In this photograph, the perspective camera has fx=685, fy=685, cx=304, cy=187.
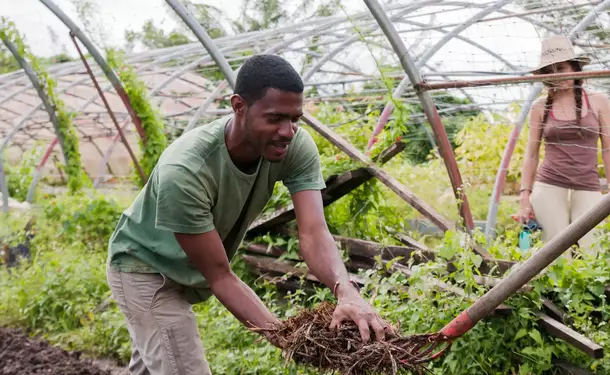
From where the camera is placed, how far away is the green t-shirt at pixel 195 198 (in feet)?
8.54

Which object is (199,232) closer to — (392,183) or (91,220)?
(392,183)

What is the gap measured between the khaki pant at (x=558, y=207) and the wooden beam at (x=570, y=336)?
3.45 ft

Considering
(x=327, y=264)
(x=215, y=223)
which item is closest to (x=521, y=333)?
(x=327, y=264)

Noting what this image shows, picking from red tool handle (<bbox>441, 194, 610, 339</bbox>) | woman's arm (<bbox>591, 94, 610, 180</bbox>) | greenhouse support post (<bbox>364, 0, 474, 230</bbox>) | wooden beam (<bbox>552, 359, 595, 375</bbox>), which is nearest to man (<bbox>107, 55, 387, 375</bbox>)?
red tool handle (<bbox>441, 194, 610, 339</bbox>)

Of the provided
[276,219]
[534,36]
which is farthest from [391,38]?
[276,219]

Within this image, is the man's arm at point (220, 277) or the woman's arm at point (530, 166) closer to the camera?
the man's arm at point (220, 277)

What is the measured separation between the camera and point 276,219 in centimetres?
570

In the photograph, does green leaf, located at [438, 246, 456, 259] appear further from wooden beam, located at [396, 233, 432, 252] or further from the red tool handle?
the red tool handle

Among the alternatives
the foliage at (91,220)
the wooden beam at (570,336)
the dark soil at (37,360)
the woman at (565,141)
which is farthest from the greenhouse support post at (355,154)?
the foliage at (91,220)

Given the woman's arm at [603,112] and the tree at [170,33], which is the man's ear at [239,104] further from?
the tree at [170,33]

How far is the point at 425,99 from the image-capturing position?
15.6 ft

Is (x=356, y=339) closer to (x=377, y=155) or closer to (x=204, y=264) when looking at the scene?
(x=204, y=264)

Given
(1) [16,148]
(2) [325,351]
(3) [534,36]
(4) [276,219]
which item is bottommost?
(1) [16,148]

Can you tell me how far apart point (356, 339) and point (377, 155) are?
3.09 meters
